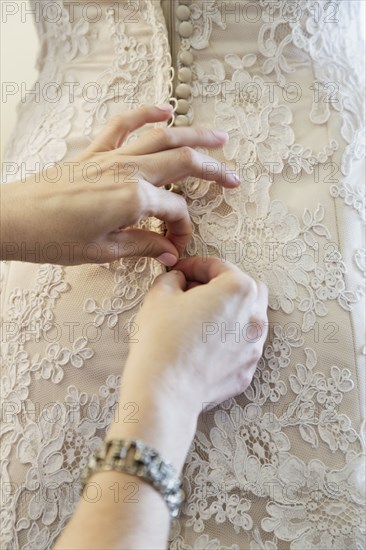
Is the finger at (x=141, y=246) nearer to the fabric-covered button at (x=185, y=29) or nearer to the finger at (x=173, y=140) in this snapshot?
the finger at (x=173, y=140)

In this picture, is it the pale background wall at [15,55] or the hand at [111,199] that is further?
the pale background wall at [15,55]

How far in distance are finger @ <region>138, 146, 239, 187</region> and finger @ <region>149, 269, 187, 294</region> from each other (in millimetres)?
106

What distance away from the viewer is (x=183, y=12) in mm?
714

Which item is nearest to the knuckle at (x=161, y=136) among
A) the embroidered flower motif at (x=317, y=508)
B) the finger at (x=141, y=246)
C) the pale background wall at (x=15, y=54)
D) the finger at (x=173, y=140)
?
the finger at (x=173, y=140)

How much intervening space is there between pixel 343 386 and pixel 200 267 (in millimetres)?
213

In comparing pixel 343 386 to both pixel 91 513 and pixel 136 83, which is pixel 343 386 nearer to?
pixel 91 513

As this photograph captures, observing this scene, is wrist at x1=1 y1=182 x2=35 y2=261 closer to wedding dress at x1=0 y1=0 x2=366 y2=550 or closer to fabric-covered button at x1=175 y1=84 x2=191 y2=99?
wedding dress at x1=0 y1=0 x2=366 y2=550

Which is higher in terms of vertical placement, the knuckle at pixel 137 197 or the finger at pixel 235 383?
the knuckle at pixel 137 197

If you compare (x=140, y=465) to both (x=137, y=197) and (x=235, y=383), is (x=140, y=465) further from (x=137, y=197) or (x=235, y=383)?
(x=137, y=197)

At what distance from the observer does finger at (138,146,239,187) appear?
628 mm

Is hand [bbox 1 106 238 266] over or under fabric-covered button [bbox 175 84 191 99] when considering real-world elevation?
under

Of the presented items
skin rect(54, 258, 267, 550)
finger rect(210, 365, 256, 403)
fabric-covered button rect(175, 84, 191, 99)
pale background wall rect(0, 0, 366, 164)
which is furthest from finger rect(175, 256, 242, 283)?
pale background wall rect(0, 0, 366, 164)

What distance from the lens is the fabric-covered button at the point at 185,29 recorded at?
716 mm

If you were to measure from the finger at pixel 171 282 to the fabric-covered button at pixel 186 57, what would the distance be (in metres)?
0.28
